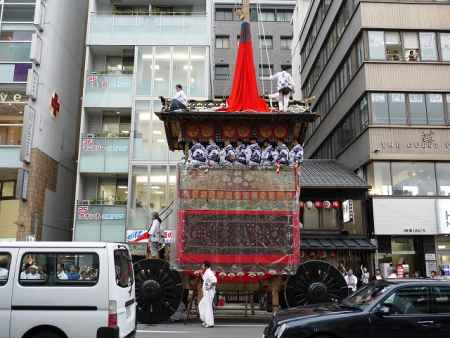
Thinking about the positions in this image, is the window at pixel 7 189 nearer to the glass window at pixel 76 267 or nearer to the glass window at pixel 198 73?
the glass window at pixel 198 73

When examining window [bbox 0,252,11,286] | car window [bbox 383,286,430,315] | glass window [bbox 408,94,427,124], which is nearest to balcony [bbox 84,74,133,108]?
glass window [bbox 408,94,427,124]

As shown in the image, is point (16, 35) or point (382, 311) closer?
point (382, 311)

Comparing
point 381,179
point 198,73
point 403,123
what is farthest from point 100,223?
point 403,123

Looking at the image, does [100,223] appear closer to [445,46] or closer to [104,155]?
[104,155]

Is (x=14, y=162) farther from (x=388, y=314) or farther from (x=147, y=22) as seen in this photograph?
(x=388, y=314)

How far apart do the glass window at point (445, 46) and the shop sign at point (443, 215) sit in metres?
8.62

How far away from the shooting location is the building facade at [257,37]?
5416 centimetres

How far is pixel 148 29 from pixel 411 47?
Result: 15.9 m

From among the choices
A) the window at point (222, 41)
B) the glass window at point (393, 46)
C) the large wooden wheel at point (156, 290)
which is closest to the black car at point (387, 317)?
the large wooden wheel at point (156, 290)

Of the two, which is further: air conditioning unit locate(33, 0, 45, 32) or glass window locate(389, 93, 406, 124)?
glass window locate(389, 93, 406, 124)

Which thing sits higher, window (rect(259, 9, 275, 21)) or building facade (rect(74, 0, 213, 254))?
window (rect(259, 9, 275, 21))

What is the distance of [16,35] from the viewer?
27.3 meters

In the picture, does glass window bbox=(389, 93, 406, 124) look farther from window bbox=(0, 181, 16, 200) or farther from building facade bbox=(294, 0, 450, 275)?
window bbox=(0, 181, 16, 200)

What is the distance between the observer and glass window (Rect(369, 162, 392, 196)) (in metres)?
26.0
